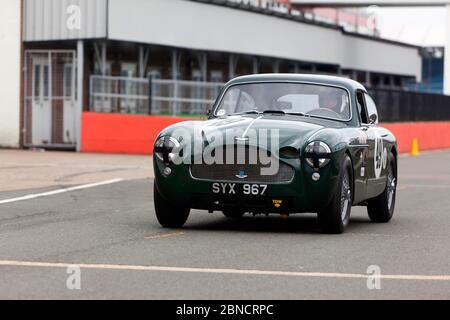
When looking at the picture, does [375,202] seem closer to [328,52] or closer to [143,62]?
[143,62]

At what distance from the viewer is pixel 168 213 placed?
11.1 metres

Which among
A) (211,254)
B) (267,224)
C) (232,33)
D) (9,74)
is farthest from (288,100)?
(232,33)

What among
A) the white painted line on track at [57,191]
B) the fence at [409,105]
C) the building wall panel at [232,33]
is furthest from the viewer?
the fence at [409,105]

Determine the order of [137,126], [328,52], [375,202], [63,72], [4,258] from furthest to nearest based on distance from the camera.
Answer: [328,52] → [63,72] → [137,126] → [375,202] → [4,258]

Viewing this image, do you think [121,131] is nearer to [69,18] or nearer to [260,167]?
[69,18]

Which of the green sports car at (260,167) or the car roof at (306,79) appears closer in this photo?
the green sports car at (260,167)

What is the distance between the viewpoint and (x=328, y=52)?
140ft

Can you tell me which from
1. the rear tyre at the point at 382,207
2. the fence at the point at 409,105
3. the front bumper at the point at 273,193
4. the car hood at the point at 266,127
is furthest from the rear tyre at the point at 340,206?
the fence at the point at 409,105

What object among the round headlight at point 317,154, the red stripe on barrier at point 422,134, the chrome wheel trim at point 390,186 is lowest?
the red stripe on barrier at point 422,134

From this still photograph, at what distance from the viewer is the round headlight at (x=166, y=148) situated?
10.7 metres

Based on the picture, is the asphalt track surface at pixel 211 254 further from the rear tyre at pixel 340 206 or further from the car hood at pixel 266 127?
the car hood at pixel 266 127
